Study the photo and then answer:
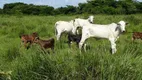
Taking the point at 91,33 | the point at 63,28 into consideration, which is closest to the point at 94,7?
the point at 63,28

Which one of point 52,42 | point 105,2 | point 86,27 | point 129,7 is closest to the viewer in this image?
point 52,42

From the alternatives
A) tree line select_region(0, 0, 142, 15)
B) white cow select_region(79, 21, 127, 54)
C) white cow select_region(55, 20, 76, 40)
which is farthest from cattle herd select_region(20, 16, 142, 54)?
tree line select_region(0, 0, 142, 15)

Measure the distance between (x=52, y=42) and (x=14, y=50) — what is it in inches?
90.1

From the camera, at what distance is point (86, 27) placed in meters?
13.8

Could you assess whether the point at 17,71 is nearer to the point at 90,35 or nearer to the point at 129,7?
the point at 90,35

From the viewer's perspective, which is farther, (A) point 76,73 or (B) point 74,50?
(B) point 74,50

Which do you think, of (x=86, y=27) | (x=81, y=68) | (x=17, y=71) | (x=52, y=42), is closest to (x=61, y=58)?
(x=81, y=68)

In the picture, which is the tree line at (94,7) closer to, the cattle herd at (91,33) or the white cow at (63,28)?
the white cow at (63,28)

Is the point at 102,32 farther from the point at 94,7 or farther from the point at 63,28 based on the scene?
the point at 94,7

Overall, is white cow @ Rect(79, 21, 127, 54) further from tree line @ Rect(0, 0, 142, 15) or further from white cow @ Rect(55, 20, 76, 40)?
tree line @ Rect(0, 0, 142, 15)

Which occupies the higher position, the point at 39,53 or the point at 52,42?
the point at 39,53

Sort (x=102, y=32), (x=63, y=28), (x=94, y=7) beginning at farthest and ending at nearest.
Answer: (x=94, y=7) → (x=63, y=28) → (x=102, y=32)

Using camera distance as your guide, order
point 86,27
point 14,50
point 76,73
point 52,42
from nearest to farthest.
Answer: point 76,73, point 14,50, point 52,42, point 86,27

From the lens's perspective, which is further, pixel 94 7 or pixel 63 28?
pixel 94 7
